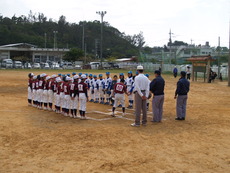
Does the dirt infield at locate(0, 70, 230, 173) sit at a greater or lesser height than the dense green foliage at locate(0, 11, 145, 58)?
lesser

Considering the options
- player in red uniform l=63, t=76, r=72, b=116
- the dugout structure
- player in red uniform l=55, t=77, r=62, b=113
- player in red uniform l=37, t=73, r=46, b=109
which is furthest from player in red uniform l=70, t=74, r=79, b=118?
the dugout structure

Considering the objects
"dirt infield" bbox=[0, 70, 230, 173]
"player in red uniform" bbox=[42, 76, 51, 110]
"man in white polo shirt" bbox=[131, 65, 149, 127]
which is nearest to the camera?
"dirt infield" bbox=[0, 70, 230, 173]

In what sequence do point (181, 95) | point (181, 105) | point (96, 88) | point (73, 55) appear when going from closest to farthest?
point (181, 95), point (181, 105), point (96, 88), point (73, 55)

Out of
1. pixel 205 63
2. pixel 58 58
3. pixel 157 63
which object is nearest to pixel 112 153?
pixel 205 63

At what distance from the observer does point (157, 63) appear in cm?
5412

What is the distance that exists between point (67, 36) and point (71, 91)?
103 m

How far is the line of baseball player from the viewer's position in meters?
11.3

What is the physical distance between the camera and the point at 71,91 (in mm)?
11305

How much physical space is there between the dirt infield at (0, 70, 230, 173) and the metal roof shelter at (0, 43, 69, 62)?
6232cm

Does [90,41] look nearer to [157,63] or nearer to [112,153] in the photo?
[157,63]

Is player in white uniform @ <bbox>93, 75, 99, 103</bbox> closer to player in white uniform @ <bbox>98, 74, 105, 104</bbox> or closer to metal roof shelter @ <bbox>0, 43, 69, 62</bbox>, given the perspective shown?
player in white uniform @ <bbox>98, 74, 105, 104</bbox>

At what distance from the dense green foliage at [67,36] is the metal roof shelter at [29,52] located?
1248 cm

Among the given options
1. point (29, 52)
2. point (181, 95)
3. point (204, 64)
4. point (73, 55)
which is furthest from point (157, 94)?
point (29, 52)

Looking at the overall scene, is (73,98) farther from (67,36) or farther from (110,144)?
(67,36)
